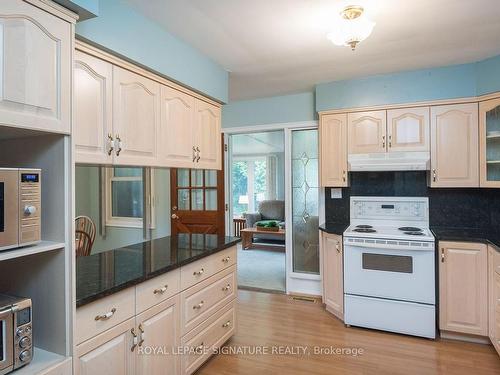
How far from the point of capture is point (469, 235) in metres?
2.86

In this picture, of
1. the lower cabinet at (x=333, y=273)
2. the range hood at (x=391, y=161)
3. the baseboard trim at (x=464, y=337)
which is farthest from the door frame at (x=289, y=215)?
the baseboard trim at (x=464, y=337)

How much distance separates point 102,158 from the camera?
1.74 m

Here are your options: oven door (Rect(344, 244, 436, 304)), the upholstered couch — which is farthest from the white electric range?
the upholstered couch

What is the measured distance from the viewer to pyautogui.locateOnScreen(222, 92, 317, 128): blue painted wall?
3.83 metres

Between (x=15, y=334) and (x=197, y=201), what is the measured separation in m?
3.04

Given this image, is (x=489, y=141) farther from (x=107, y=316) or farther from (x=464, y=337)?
(x=107, y=316)

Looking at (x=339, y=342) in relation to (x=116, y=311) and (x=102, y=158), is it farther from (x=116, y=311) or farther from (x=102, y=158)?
(x=102, y=158)

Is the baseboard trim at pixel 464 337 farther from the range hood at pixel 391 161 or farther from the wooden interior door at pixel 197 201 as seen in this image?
the wooden interior door at pixel 197 201

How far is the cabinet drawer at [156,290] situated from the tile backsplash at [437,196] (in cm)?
224

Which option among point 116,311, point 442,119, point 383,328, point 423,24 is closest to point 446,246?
point 383,328

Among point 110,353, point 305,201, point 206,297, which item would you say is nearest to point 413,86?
point 305,201

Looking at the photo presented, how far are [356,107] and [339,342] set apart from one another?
223 centimetres

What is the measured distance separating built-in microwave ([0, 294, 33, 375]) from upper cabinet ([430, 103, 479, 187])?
3.21 meters

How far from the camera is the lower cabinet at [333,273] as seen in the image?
3141 mm
